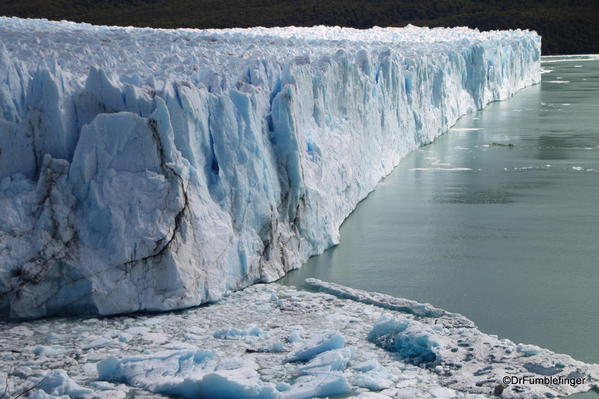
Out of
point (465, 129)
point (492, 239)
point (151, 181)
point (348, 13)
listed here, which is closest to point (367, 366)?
point (151, 181)

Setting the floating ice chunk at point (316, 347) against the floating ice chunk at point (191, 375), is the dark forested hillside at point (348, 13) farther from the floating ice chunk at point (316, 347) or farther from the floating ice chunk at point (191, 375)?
the floating ice chunk at point (191, 375)

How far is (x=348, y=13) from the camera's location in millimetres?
41750

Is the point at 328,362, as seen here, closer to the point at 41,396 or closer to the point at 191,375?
the point at 191,375

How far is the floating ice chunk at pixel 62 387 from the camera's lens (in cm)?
375

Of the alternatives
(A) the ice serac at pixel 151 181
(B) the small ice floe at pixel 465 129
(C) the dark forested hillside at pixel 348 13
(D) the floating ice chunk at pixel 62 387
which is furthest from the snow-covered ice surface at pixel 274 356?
(C) the dark forested hillside at pixel 348 13

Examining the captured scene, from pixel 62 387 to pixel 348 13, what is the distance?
3940 centimetres

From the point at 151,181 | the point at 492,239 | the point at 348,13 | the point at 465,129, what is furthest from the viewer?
the point at 348,13

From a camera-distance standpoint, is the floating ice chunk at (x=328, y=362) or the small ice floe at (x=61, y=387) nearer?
the small ice floe at (x=61, y=387)

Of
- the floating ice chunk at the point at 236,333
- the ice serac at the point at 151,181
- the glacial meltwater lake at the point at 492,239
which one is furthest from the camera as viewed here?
the glacial meltwater lake at the point at 492,239

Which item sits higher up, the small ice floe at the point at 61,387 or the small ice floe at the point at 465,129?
the small ice floe at the point at 465,129

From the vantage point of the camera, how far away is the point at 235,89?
5621mm

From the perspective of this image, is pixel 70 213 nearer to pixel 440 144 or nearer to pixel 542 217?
pixel 542 217

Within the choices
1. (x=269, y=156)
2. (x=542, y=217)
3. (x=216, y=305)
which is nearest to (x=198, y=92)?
(x=269, y=156)

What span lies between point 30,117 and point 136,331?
1.43 m
